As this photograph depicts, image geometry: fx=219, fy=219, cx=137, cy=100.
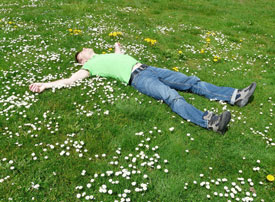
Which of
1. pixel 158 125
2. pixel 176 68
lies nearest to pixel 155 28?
pixel 176 68

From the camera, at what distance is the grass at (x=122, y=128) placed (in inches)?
159

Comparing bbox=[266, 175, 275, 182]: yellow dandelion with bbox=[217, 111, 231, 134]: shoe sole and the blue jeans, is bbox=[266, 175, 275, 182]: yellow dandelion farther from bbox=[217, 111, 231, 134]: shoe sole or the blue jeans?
the blue jeans

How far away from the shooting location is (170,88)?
615cm

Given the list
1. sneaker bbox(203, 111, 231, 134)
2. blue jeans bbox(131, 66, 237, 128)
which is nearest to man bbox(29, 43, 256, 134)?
blue jeans bbox(131, 66, 237, 128)

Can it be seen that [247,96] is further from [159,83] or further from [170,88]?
[159,83]

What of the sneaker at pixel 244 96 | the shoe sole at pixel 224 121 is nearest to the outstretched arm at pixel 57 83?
the shoe sole at pixel 224 121

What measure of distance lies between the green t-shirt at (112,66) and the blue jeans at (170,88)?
0.38 meters

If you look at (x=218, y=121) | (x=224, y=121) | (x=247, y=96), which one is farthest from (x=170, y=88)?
(x=247, y=96)

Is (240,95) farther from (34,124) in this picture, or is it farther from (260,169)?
(34,124)

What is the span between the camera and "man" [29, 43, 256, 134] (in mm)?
5789

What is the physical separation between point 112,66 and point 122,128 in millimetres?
2416

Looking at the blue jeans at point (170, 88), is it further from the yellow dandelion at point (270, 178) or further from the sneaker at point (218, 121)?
the yellow dandelion at point (270, 178)

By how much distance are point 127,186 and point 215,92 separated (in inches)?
156

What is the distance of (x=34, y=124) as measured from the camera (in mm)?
5277
